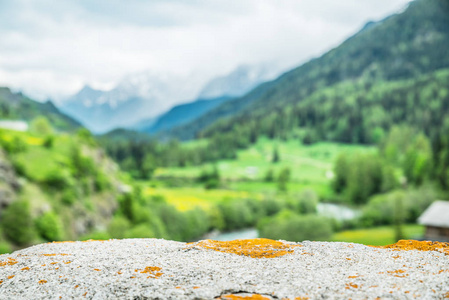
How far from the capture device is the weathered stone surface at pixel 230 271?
11.6m

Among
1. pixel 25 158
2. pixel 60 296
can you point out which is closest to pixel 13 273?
pixel 60 296

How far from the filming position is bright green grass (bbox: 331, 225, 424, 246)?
83.6 meters

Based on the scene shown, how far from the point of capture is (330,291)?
11.5 meters

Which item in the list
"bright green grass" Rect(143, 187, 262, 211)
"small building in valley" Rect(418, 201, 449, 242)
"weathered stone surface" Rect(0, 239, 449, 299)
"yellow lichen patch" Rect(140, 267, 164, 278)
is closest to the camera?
"weathered stone surface" Rect(0, 239, 449, 299)

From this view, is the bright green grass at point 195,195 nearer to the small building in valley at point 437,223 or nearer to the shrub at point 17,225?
the shrub at point 17,225

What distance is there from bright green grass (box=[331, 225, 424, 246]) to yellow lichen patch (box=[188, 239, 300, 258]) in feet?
239

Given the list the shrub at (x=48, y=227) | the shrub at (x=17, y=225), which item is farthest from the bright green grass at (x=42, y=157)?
the shrub at (x=17, y=225)

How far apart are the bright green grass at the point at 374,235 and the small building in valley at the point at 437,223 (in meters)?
17.5

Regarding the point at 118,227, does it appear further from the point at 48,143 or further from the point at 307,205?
the point at 307,205

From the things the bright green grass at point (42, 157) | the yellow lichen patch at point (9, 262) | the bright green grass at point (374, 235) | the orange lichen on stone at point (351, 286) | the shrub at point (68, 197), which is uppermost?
the bright green grass at point (42, 157)

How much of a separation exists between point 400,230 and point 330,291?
8198 cm

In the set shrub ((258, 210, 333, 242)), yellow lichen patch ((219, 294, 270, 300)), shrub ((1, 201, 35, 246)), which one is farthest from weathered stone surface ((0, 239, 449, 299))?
shrub ((258, 210, 333, 242))

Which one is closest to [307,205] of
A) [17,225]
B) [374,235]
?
[374,235]

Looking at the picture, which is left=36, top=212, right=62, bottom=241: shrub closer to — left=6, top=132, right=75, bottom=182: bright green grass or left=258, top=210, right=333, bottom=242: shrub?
left=6, top=132, right=75, bottom=182: bright green grass
